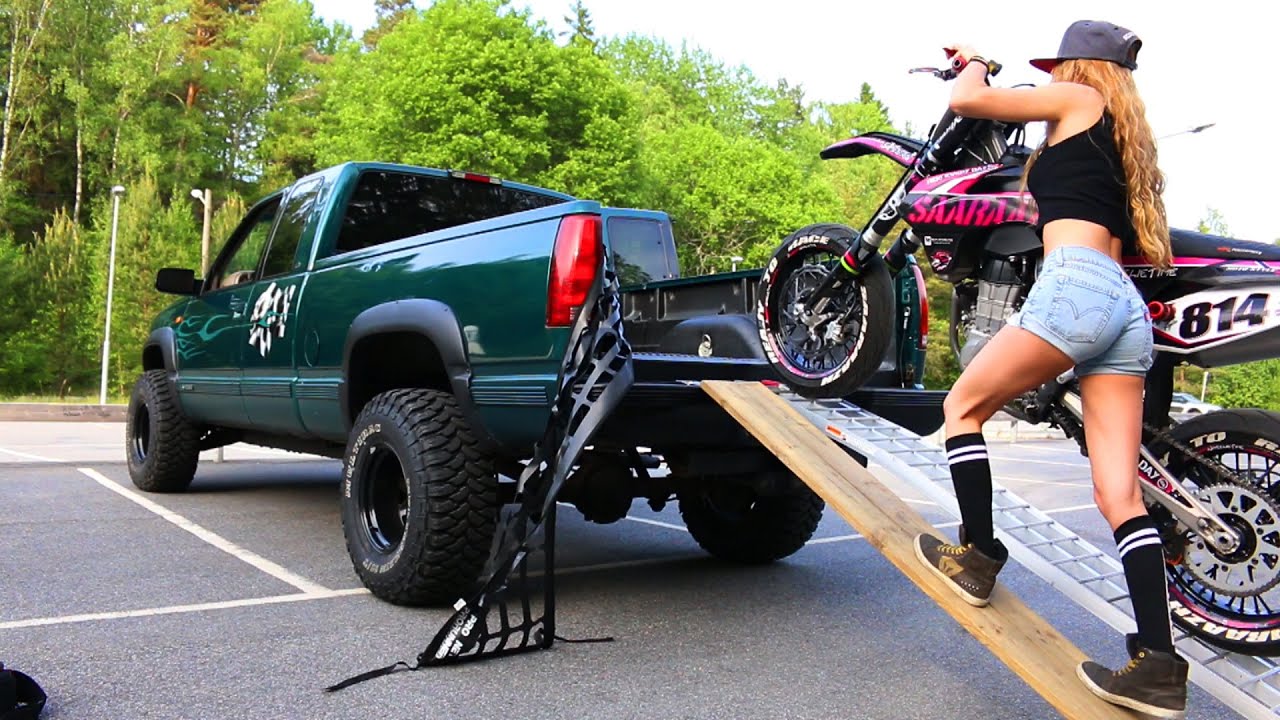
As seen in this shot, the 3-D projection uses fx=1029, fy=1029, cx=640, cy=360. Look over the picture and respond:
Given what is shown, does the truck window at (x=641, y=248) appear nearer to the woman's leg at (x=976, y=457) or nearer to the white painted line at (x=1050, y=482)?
the woman's leg at (x=976, y=457)

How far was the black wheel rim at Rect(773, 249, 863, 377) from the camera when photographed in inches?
173

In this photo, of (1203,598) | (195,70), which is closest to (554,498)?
(1203,598)

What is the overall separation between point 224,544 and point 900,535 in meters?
4.07

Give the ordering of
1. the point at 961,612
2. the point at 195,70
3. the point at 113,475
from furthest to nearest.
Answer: the point at 195,70 → the point at 113,475 → the point at 961,612

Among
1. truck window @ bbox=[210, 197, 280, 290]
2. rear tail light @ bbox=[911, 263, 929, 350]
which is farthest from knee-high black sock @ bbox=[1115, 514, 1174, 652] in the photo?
truck window @ bbox=[210, 197, 280, 290]

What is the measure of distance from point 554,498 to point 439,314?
103 centimetres

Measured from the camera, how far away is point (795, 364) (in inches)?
181

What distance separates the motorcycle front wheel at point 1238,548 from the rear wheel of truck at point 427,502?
252cm

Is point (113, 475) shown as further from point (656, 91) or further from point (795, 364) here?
point (656, 91)

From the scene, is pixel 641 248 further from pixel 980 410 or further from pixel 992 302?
pixel 980 410

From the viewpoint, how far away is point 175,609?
4336mm

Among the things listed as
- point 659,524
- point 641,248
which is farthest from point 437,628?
point 641,248

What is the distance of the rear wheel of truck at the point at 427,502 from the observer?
13.7 feet

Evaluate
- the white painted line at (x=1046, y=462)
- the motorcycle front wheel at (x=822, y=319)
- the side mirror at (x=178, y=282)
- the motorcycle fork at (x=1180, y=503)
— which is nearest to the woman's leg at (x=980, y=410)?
the motorcycle fork at (x=1180, y=503)
